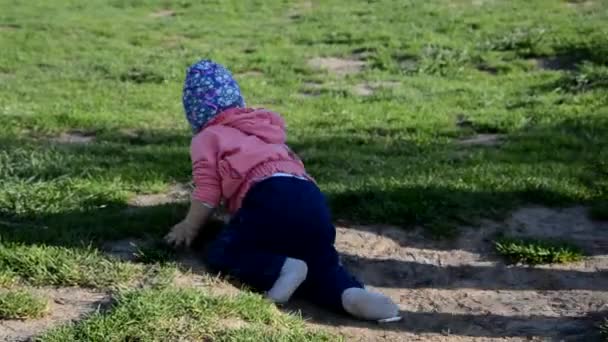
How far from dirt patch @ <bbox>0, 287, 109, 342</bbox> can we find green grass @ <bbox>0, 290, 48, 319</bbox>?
0.03m

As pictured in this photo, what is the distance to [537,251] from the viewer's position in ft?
17.3

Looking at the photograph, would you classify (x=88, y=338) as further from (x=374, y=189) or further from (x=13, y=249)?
(x=374, y=189)

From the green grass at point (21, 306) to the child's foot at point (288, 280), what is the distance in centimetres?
100

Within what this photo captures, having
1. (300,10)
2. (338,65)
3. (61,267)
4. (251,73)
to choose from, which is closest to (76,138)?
(251,73)

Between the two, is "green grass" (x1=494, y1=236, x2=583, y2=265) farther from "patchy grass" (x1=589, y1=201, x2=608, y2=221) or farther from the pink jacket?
the pink jacket

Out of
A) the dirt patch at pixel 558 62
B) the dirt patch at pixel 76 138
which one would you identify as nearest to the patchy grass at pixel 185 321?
the dirt patch at pixel 76 138

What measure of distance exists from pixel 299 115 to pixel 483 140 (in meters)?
2.04

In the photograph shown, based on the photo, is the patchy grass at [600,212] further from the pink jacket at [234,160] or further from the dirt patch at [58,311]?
the dirt patch at [58,311]

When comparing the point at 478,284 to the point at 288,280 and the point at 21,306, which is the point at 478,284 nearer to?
the point at 288,280

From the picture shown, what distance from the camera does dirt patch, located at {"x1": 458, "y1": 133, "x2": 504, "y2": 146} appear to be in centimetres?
821

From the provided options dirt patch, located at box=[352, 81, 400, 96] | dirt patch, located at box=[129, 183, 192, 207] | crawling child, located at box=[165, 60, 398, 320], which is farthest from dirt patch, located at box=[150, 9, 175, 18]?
crawling child, located at box=[165, 60, 398, 320]

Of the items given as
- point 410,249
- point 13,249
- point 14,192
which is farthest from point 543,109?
point 13,249

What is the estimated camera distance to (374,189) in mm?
6133

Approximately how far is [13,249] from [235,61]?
8.16m
